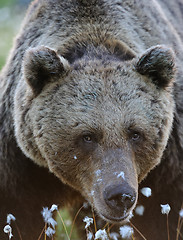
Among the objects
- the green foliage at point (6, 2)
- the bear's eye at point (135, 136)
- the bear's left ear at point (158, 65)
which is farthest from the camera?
the green foliage at point (6, 2)

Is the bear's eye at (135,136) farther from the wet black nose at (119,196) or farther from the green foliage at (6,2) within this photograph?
the green foliage at (6,2)

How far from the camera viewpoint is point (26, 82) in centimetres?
504

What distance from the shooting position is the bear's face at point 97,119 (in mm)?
4637

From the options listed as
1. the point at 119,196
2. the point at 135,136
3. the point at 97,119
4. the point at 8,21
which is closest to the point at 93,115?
the point at 97,119

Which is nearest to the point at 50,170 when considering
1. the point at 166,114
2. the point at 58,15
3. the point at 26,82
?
the point at 26,82

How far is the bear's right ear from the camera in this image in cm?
478

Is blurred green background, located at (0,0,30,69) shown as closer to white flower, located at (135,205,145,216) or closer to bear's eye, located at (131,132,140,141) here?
white flower, located at (135,205,145,216)

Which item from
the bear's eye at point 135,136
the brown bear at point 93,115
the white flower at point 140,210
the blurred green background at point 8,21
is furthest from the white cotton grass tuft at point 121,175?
the blurred green background at point 8,21

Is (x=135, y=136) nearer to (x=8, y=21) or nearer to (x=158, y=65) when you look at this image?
(x=158, y=65)

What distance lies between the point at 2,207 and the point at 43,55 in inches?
65.7

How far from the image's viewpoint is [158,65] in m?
4.99

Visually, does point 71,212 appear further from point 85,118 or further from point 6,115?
point 85,118

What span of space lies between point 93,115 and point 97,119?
0.18 feet

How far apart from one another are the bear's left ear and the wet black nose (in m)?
1.20
